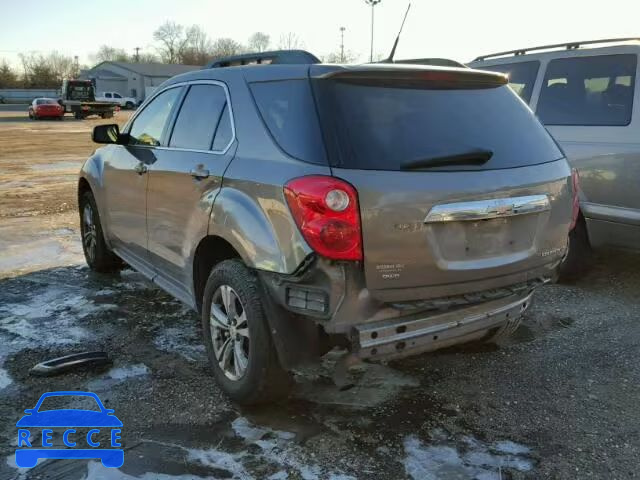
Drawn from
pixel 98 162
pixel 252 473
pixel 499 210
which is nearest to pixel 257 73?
pixel 499 210

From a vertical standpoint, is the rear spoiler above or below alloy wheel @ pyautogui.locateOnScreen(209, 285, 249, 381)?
above

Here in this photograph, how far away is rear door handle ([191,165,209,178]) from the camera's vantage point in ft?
11.3

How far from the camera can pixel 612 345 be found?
14.0ft

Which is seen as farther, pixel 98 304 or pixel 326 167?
pixel 98 304

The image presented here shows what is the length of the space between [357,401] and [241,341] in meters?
0.75

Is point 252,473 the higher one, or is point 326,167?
point 326,167

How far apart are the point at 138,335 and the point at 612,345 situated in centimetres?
336

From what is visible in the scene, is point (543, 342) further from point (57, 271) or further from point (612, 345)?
point (57, 271)

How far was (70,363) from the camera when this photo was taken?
374cm

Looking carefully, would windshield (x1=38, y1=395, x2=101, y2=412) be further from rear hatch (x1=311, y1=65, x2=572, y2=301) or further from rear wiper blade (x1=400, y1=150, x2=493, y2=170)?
rear wiper blade (x1=400, y1=150, x2=493, y2=170)

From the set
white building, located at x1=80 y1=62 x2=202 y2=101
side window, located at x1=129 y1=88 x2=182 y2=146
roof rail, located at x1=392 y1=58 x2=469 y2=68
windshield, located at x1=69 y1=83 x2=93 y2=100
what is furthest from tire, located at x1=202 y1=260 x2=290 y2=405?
white building, located at x1=80 y1=62 x2=202 y2=101

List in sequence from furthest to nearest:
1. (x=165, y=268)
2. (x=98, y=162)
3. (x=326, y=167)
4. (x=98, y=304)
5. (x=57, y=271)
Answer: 1. (x=57, y=271)
2. (x=98, y=162)
3. (x=98, y=304)
4. (x=165, y=268)
5. (x=326, y=167)

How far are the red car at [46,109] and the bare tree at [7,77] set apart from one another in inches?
2124

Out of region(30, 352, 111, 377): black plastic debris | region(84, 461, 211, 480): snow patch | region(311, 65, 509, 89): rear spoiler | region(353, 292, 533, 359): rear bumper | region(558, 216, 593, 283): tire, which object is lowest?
region(84, 461, 211, 480): snow patch
